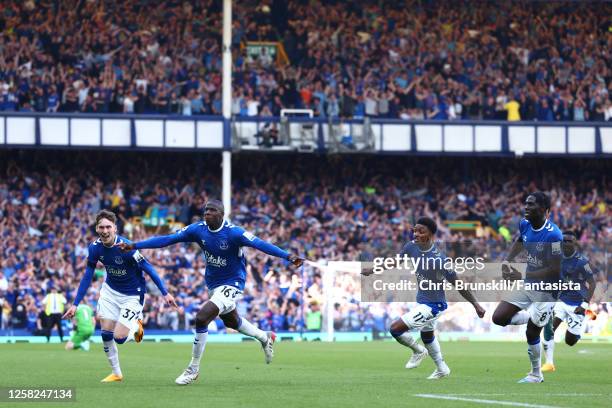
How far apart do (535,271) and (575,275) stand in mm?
4278

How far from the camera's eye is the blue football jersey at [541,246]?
1697cm

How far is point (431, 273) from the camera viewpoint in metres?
18.4

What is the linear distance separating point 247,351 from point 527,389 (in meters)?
15.4

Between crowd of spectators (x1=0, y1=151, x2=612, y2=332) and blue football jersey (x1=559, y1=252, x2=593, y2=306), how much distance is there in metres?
19.6

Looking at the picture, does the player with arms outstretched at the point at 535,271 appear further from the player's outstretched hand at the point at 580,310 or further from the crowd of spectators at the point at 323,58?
the crowd of spectators at the point at 323,58

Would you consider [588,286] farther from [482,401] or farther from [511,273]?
[482,401]

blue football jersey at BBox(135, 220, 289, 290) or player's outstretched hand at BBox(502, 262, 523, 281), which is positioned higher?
blue football jersey at BBox(135, 220, 289, 290)

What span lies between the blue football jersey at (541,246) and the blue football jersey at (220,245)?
143 inches

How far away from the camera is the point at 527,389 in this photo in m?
16.1

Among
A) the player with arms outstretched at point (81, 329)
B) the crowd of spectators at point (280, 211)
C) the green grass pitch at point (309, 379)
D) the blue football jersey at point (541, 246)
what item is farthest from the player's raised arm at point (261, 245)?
the crowd of spectators at point (280, 211)

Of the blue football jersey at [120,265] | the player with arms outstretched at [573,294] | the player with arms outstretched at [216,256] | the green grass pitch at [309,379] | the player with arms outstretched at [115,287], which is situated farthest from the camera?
the player with arms outstretched at [573,294]

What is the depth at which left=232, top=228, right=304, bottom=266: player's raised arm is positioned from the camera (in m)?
16.1

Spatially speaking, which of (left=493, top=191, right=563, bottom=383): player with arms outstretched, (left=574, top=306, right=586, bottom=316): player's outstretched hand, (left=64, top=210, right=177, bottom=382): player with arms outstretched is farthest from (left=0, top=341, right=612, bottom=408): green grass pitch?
(left=574, top=306, right=586, bottom=316): player's outstretched hand

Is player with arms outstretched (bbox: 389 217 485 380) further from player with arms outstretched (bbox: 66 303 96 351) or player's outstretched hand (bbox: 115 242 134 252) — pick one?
player with arms outstretched (bbox: 66 303 96 351)
